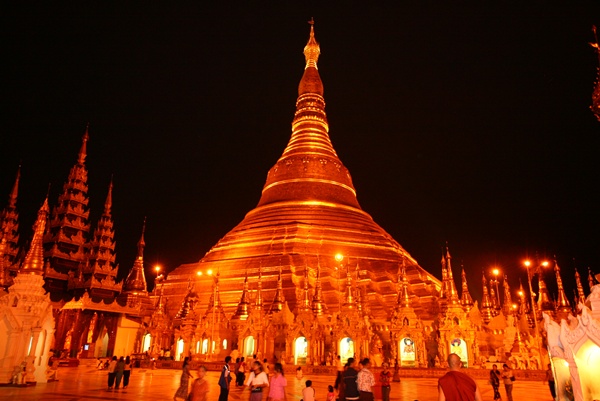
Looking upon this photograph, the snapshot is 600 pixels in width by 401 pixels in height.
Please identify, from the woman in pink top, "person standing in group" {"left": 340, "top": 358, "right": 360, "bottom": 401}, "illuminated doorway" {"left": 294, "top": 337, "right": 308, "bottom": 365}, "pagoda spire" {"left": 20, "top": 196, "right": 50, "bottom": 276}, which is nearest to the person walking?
"pagoda spire" {"left": 20, "top": 196, "right": 50, "bottom": 276}

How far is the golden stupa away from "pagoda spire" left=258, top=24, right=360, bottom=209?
9 cm

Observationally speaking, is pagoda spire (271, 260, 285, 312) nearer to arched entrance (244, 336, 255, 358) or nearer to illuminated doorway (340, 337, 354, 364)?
arched entrance (244, 336, 255, 358)

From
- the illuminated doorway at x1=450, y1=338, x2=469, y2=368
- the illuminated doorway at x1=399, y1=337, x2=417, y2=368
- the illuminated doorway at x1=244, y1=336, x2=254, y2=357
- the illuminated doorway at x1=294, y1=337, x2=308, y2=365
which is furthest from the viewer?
the illuminated doorway at x1=244, y1=336, x2=254, y2=357

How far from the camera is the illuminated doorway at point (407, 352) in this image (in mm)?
24806

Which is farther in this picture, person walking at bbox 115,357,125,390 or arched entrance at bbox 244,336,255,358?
arched entrance at bbox 244,336,255,358

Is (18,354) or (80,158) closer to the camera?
(18,354)

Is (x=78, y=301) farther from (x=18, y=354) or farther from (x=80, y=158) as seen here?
(x=18, y=354)

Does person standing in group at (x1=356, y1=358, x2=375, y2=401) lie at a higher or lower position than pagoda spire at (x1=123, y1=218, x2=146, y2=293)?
lower

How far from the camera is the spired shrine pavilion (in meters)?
25.2

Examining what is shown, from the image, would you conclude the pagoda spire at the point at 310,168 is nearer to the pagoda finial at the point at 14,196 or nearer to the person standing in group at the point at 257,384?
the pagoda finial at the point at 14,196

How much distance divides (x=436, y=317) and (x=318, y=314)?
641 centimetres

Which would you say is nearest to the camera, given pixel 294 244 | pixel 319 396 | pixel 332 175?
pixel 319 396

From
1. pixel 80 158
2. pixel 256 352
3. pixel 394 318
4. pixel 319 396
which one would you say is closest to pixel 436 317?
pixel 394 318

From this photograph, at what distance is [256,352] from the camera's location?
26750 millimetres
